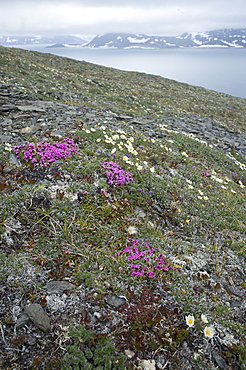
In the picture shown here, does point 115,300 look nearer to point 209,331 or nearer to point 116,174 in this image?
point 209,331

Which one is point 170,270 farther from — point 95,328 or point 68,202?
point 68,202

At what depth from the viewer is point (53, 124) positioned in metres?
9.90

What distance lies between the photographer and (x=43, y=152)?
7207 millimetres

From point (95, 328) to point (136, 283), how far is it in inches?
43.7

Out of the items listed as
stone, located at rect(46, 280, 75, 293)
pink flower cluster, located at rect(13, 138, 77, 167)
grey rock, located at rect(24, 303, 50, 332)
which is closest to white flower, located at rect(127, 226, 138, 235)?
stone, located at rect(46, 280, 75, 293)

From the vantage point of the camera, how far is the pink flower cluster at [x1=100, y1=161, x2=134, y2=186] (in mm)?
6844

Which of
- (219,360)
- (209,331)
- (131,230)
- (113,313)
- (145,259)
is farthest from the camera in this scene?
(131,230)

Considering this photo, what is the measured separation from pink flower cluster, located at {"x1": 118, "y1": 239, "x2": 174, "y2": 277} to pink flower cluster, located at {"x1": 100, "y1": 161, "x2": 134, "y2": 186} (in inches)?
78.3

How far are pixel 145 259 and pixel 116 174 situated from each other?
2.92 m

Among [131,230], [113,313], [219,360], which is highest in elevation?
[131,230]

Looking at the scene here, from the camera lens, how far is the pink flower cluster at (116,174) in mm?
6844

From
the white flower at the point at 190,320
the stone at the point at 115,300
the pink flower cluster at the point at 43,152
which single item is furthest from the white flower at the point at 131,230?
the pink flower cluster at the point at 43,152

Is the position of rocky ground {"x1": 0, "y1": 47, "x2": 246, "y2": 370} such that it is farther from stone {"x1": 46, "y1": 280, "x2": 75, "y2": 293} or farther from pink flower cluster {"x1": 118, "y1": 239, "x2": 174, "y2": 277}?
pink flower cluster {"x1": 118, "y1": 239, "x2": 174, "y2": 277}

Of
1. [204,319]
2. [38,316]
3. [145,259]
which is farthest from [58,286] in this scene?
[204,319]
